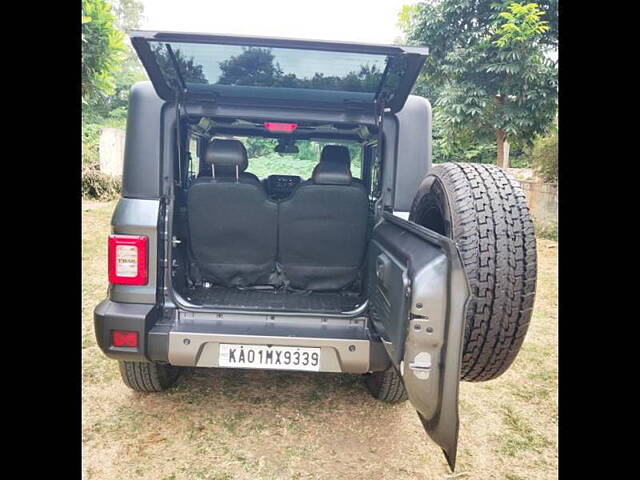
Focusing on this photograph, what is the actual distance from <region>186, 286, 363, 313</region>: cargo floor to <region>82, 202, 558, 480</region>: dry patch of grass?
1.98 ft

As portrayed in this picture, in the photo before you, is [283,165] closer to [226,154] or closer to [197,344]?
[226,154]

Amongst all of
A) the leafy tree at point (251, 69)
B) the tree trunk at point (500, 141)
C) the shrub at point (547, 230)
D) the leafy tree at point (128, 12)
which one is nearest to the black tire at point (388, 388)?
the leafy tree at point (251, 69)

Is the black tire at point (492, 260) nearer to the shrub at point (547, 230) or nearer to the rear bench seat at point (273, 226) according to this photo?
the rear bench seat at point (273, 226)

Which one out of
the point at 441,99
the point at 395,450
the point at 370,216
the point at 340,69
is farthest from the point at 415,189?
the point at 441,99

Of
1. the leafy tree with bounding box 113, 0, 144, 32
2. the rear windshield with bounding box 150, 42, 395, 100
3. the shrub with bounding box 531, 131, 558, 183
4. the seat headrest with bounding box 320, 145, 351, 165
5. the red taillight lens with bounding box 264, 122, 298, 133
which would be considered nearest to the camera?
the rear windshield with bounding box 150, 42, 395, 100

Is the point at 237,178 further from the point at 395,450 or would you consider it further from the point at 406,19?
the point at 406,19

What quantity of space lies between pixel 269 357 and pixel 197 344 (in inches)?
14.9

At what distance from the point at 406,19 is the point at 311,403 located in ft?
37.7

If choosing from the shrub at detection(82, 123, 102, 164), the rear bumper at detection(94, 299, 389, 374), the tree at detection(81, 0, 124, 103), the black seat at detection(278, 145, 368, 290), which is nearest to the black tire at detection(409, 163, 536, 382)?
the rear bumper at detection(94, 299, 389, 374)

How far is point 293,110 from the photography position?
2.86m

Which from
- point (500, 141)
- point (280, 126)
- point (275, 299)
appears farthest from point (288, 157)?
point (500, 141)

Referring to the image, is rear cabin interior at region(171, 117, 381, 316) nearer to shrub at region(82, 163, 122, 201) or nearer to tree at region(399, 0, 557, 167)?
tree at region(399, 0, 557, 167)

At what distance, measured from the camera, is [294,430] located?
2736 millimetres

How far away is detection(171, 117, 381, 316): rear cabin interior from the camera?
2.99 meters
